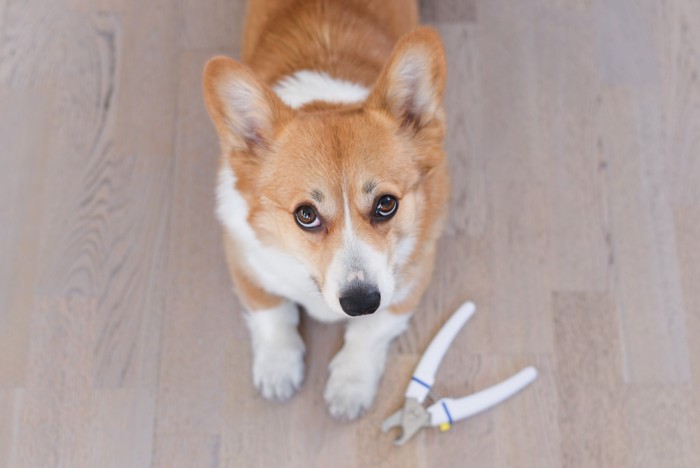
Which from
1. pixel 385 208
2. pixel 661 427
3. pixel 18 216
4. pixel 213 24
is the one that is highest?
pixel 213 24

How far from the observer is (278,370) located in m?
1.98

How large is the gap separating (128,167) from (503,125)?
1.26m

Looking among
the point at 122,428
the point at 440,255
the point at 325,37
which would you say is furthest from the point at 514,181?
the point at 122,428

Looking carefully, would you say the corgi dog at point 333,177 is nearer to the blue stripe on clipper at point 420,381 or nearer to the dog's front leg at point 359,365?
the dog's front leg at point 359,365

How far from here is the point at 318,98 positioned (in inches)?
70.6

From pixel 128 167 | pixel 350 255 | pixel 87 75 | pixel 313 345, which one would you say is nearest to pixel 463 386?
pixel 313 345

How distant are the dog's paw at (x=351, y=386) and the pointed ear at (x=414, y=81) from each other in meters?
0.74

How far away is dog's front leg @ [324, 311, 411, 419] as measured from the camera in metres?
1.97

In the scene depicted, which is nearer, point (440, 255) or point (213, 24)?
point (440, 255)

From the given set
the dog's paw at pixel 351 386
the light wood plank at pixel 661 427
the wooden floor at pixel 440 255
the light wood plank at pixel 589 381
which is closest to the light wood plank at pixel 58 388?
the wooden floor at pixel 440 255

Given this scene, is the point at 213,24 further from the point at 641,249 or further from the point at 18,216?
the point at 641,249

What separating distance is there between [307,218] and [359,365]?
60cm

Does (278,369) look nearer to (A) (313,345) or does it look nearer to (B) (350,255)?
(A) (313,345)

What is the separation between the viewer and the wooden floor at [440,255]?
6.59ft
